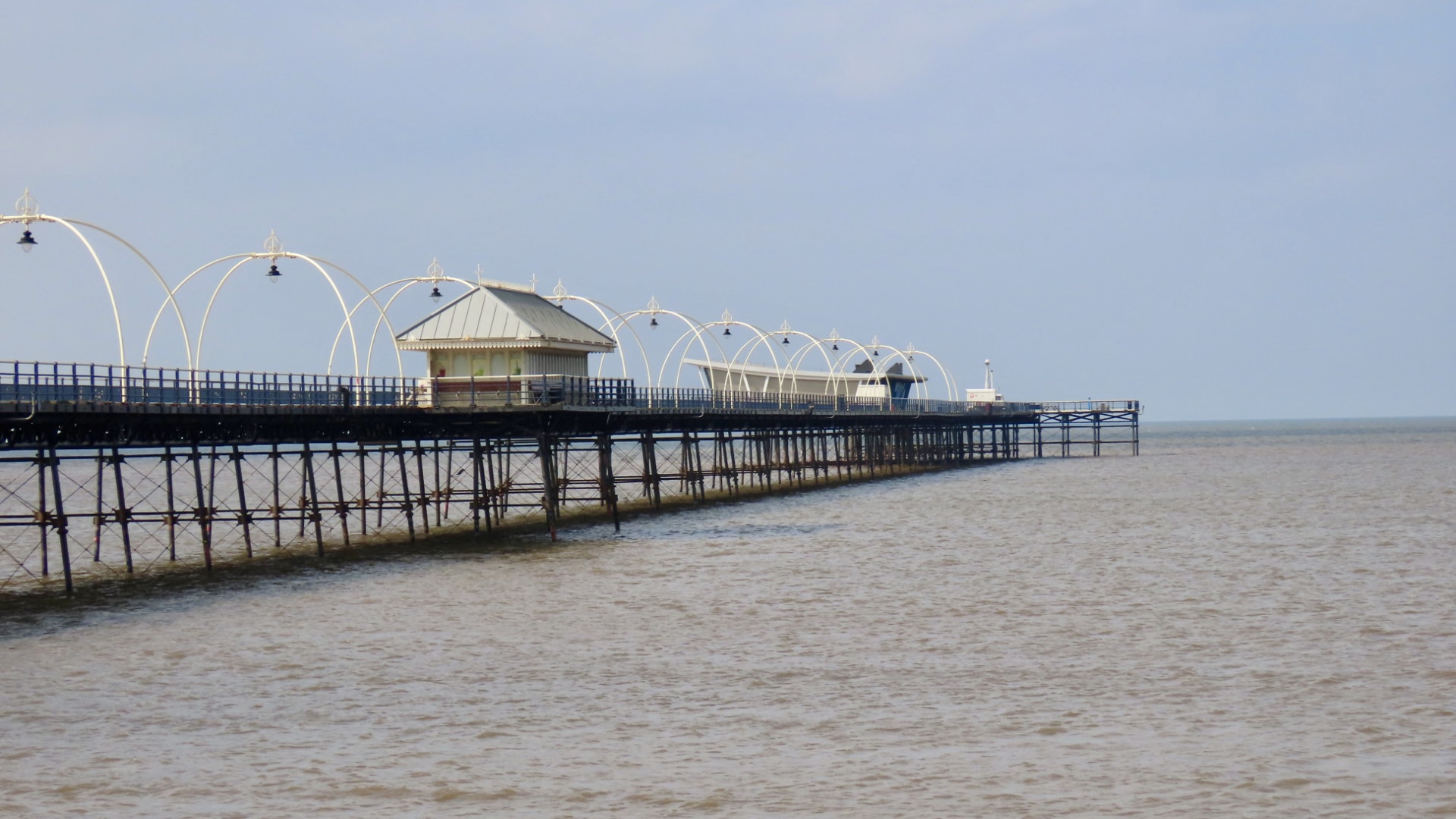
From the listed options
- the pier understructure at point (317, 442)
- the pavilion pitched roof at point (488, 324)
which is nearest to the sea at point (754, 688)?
the pier understructure at point (317, 442)

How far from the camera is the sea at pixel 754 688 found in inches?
599

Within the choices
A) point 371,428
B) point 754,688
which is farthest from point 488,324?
point 754,688

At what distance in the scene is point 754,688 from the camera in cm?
2034

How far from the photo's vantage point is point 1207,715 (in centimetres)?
1825

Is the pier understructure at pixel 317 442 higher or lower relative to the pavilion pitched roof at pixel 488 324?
lower

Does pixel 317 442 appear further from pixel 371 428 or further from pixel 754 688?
pixel 754 688

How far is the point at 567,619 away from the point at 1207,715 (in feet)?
40.7

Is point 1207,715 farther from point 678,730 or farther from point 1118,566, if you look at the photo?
point 1118,566

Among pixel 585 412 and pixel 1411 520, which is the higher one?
pixel 585 412

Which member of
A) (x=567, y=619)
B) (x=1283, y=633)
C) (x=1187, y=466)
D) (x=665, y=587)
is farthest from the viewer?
(x=1187, y=466)

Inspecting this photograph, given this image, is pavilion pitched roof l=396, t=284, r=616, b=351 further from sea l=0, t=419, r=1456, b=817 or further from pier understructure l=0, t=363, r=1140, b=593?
sea l=0, t=419, r=1456, b=817

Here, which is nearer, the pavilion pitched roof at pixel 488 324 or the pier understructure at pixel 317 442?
the pier understructure at pixel 317 442

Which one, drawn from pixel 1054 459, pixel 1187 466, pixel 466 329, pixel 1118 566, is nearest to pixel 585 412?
pixel 466 329

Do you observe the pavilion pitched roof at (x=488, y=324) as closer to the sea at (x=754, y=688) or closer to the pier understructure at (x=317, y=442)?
the pier understructure at (x=317, y=442)
